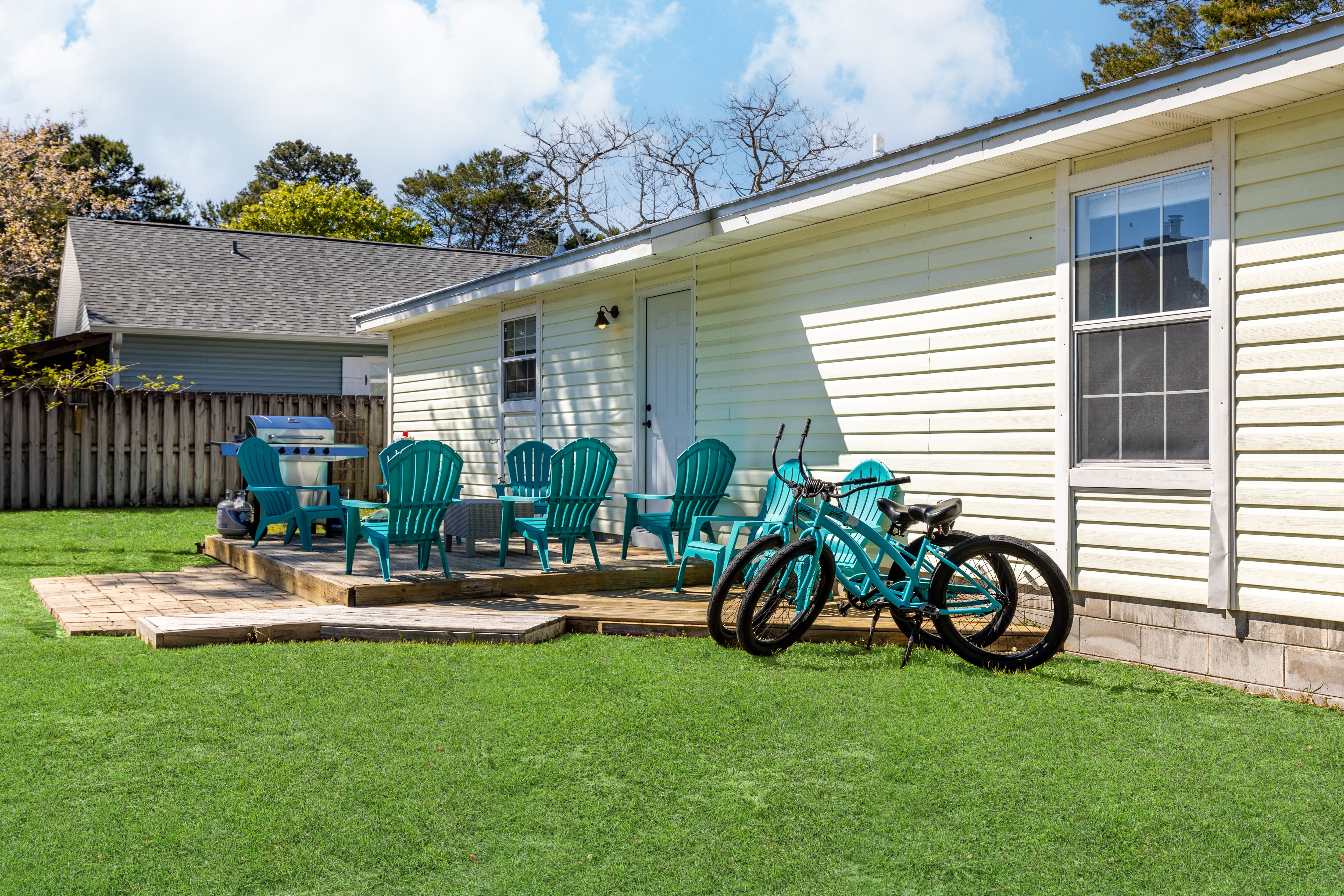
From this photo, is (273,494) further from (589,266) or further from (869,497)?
(869,497)

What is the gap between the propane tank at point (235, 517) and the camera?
8562mm

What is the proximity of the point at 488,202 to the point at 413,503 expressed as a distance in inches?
1340

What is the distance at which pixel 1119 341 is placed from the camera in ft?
16.1

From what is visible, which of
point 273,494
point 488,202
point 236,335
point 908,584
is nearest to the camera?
point 908,584

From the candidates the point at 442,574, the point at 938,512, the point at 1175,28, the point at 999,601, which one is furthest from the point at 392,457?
the point at 1175,28

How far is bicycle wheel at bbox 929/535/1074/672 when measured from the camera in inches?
177

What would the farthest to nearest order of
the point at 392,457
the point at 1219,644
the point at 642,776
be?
the point at 392,457 < the point at 1219,644 < the point at 642,776

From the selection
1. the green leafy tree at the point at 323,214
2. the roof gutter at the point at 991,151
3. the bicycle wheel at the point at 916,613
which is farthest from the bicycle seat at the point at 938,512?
the green leafy tree at the point at 323,214

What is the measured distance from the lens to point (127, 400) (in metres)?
13.0

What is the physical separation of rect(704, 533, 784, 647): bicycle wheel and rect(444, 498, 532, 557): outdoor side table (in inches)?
111

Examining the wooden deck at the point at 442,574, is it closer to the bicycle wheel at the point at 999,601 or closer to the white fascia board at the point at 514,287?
the white fascia board at the point at 514,287

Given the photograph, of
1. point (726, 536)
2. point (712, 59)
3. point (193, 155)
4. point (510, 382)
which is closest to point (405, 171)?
point (193, 155)

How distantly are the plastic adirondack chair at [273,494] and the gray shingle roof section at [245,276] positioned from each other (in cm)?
960

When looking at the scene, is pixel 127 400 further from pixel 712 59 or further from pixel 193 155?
pixel 193 155
